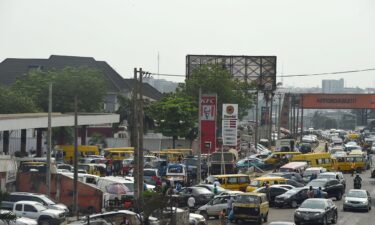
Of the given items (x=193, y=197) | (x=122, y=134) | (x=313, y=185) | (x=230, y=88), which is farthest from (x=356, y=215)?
(x=122, y=134)

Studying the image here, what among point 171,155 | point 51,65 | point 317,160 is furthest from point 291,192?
point 51,65

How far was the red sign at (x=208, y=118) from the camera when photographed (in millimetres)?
54344

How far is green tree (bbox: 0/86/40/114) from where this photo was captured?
79.3m

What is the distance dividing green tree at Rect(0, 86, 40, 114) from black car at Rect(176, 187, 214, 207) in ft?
133

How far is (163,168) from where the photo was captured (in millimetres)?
57844

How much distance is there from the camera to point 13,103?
262 ft

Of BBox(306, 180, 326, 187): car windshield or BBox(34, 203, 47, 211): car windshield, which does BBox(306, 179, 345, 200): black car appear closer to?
BBox(306, 180, 326, 187): car windshield

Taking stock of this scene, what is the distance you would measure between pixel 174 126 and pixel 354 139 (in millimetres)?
50404

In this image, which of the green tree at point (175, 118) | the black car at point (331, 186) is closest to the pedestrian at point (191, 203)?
the black car at point (331, 186)

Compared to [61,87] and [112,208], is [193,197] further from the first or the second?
[61,87]

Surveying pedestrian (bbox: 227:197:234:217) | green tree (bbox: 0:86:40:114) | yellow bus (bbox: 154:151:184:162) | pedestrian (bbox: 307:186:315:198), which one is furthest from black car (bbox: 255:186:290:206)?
green tree (bbox: 0:86:40:114)

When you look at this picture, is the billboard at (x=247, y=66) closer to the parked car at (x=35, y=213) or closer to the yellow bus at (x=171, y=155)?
the yellow bus at (x=171, y=155)

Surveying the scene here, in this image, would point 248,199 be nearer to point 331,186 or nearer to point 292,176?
point 331,186

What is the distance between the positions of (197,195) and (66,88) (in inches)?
2057
